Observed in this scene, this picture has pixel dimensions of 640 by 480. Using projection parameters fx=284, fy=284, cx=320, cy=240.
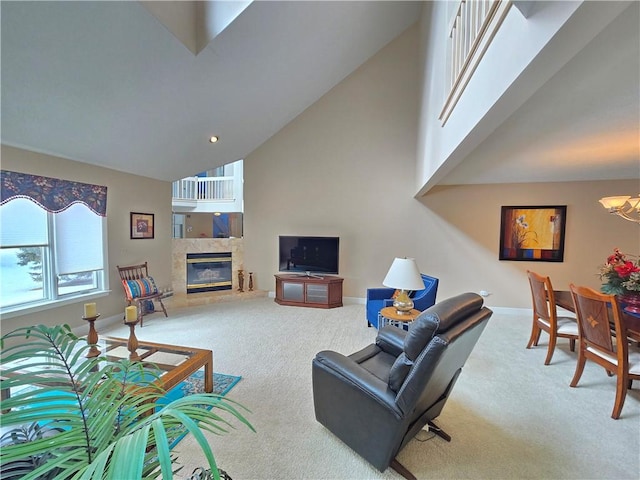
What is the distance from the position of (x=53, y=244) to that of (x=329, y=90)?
5.00 meters

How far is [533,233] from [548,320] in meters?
2.20

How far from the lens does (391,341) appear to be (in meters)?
2.30

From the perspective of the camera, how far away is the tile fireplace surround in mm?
5398

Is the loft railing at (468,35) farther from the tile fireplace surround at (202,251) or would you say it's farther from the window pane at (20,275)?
the window pane at (20,275)

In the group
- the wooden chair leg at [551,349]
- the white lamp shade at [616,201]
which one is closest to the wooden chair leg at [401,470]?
the wooden chair leg at [551,349]

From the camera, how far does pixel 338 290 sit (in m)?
5.28

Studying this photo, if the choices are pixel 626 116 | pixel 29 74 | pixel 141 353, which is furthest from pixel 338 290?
pixel 29 74

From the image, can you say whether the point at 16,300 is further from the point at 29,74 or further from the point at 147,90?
the point at 147,90

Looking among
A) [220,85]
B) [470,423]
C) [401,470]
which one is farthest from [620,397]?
[220,85]

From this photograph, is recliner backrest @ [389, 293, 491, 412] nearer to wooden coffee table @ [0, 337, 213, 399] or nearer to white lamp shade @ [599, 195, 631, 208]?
wooden coffee table @ [0, 337, 213, 399]

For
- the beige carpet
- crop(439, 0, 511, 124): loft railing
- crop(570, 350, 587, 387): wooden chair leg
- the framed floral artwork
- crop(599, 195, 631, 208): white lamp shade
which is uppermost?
crop(439, 0, 511, 124): loft railing

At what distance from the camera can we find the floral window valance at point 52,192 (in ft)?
10.0

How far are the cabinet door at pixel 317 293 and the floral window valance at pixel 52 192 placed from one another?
3.43m

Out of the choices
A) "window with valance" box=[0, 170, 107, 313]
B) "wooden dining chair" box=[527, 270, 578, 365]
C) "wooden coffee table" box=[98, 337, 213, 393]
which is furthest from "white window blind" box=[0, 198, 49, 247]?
"wooden dining chair" box=[527, 270, 578, 365]
